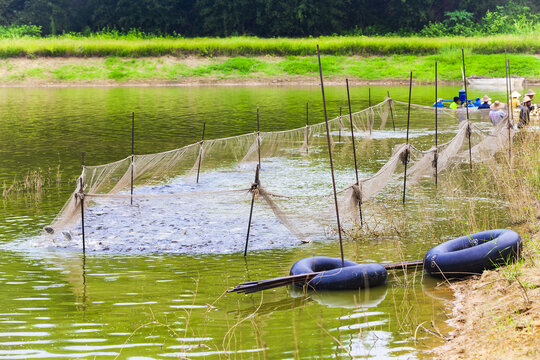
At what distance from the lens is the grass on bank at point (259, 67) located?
139ft

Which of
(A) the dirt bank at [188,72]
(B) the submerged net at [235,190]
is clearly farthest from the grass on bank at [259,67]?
(B) the submerged net at [235,190]

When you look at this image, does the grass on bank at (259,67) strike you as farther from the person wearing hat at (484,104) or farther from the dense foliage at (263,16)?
the person wearing hat at (484,104)

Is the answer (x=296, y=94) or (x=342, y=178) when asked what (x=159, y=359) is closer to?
(x=342, y=178)

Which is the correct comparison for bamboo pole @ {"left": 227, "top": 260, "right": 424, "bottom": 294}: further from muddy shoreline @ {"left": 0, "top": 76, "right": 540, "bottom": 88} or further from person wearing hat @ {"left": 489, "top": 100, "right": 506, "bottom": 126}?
muddy shoreline @ {"left": 0, "top": 76, "right": 540, "bottom": 88}

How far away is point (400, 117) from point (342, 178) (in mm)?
12956

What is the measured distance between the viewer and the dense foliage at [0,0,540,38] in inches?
2323

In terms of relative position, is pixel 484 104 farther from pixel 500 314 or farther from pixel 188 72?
pixel 188 72

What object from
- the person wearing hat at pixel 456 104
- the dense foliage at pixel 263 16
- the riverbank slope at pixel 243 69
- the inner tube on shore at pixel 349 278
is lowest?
the person wearing hat at pixel 456 104

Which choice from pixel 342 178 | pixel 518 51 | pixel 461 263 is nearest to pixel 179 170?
pixel 342 178

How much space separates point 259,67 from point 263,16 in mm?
17003

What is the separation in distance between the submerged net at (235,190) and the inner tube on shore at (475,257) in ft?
7.21

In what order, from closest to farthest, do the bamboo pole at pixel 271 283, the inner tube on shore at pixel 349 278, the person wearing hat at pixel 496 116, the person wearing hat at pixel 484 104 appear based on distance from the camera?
the bamboo pole at pixel 271 283 < the inner tube on shore at pixel 349 278 < the person wearing hat at pixel 496 116 < the person wearing hat at pixel 484 104

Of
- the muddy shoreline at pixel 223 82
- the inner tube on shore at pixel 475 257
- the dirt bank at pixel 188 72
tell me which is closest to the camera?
the inner tube on shore at pixel 475 257

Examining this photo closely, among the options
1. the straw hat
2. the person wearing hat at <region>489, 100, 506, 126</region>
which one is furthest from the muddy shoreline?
the person wearing hat at <region>489, 100, 506, 126</region>
